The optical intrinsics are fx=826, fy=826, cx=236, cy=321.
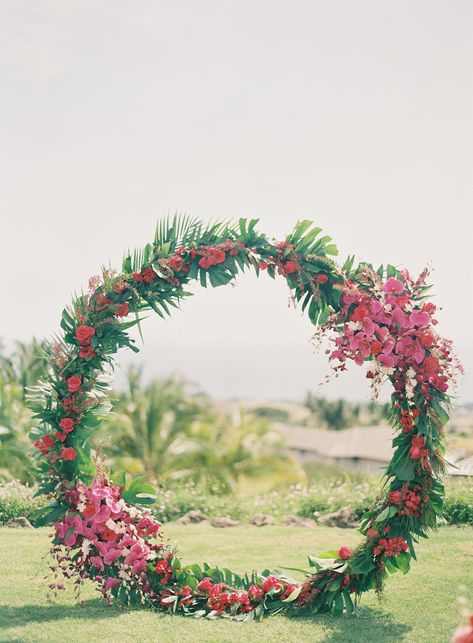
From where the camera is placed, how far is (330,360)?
19.2ft

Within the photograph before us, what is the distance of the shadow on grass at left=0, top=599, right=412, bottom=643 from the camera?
17.4ft

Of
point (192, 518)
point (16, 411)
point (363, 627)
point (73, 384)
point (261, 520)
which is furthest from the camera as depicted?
point (16, 411)

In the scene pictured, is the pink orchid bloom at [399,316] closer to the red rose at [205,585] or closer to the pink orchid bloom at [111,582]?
the red rose at [205,585]

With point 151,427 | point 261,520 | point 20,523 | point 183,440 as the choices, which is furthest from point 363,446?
point 20,523

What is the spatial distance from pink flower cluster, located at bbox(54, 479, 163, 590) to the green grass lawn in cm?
24

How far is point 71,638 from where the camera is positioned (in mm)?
5246

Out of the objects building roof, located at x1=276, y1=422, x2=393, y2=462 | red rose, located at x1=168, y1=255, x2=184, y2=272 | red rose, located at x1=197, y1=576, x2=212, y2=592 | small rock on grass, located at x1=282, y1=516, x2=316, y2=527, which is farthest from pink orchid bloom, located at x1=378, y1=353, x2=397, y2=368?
building roof, located at x1=276, y1=422, x2=393, y2=462

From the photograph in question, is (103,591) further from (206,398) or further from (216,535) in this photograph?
(206,398)

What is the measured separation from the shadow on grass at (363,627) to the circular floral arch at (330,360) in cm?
12

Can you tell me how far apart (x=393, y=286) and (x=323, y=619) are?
2.35 metres

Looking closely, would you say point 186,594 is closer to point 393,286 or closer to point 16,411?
point 393,286

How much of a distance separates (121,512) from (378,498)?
74.6 inches

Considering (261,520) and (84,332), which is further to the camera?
(261,520)

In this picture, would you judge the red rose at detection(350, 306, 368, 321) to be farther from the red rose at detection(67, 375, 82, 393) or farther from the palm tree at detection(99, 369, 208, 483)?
the palm tree at detection(99, 369, 208, 483)
